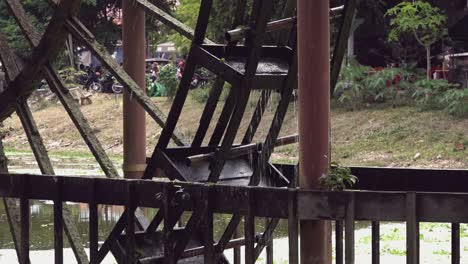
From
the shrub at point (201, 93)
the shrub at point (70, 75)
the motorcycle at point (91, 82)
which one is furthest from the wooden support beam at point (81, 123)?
the motorcycle at point (91, 82)

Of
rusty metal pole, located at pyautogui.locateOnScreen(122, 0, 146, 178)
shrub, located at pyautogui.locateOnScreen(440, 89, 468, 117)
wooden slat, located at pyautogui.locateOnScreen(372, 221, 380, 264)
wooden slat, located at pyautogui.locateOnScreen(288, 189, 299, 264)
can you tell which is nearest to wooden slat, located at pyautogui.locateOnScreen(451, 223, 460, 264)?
wooden slat, located at pyautogui.locateOnScreen(372, 221, 380, 264)

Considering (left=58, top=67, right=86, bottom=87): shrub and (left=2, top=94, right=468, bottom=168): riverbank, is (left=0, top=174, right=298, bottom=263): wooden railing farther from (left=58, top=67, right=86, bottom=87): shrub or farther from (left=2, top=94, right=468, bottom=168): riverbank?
(left=58, top=67, right=86, bottom=87): shrub

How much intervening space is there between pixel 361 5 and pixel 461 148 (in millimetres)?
7584

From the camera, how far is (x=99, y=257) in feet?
27.5

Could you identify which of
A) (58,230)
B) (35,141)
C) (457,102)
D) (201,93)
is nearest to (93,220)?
(58,230)

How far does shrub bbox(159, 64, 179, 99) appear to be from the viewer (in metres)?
34.2

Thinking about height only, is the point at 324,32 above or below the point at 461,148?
above

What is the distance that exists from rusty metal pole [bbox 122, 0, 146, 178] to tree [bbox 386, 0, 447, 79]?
16.2 m

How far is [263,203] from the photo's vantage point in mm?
7078

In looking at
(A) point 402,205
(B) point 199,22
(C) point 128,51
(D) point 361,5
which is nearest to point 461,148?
(D) point 361,5

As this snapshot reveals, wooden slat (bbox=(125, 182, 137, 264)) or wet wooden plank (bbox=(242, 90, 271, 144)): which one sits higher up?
wet wooden plank (bbox=(242, 90, 271, 144))

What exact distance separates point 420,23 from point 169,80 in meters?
11.3

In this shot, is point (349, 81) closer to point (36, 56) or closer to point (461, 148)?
point (461, 148)

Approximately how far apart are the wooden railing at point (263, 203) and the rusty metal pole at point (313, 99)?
221 mm
